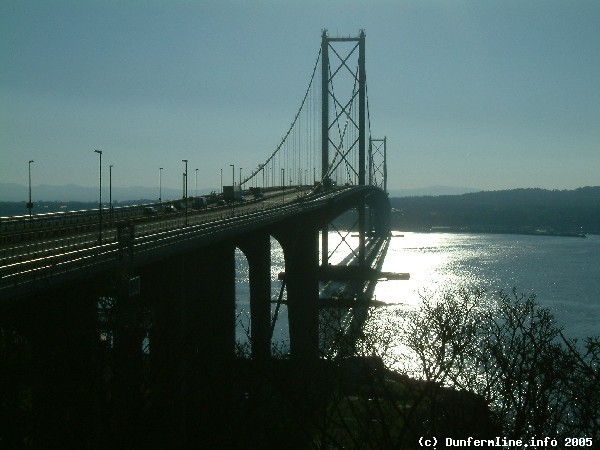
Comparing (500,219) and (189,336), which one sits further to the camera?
(500,219)

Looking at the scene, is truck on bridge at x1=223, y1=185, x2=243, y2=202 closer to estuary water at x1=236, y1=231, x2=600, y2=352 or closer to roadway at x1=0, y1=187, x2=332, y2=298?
estuary water at x1=236, y1=231, x2=600, y2=352

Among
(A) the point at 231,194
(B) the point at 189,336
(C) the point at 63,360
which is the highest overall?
(A) the point at 231,194

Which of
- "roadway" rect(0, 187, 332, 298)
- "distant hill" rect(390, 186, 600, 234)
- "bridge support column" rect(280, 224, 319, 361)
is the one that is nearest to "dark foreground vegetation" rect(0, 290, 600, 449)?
"roadway" rect(0, 187, 332, 298)

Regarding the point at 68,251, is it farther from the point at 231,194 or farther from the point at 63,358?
the point at 231,194

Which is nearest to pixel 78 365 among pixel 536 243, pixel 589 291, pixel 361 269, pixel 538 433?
pixel 538 433

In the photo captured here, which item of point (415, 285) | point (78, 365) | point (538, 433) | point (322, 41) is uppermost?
point (322, 41)

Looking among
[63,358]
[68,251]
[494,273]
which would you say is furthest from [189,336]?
[494,273]

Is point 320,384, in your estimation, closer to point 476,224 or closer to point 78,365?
point 78,365
